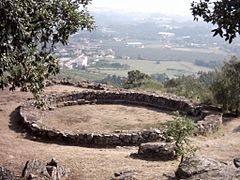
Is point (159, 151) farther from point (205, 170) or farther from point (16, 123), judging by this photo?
point (16, 123)

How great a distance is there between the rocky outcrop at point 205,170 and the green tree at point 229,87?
44.8 ft

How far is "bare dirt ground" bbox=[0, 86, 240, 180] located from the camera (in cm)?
1488

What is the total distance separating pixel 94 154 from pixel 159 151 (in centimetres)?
274

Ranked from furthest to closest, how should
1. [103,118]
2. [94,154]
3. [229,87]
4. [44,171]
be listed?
1. [229,87]
2. [103,118]
3. [94,154]
4. [44,171]

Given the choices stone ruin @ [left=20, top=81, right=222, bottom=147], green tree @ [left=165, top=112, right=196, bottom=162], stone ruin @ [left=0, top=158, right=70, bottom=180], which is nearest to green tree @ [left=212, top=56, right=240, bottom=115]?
stone ruin @ [left=20, top=81, right=222, bottom=147]

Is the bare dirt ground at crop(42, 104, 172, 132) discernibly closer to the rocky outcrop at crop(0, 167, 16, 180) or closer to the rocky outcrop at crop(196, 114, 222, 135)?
the rocky outcrop at crop(196, 114, 222, 135)

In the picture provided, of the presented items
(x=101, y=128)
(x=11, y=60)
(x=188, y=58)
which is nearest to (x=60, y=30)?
(x=11, y=60)

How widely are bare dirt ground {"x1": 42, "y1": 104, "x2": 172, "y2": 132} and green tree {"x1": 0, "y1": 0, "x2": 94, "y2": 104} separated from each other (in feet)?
32.3

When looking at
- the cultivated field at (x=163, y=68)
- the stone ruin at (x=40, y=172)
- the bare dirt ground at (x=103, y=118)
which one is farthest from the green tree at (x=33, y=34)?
the cultivated field at (x=163, y=68)

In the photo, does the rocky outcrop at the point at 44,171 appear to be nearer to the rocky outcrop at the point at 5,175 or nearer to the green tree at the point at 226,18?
the rocky outcrop at the point at 5,175

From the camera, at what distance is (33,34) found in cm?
1227

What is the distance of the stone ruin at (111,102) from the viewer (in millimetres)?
19844

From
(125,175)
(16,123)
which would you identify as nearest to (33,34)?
(125,175)

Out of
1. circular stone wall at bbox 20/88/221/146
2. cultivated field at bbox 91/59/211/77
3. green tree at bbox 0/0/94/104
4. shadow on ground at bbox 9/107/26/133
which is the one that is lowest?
cultivated field at bbox 91/59/211/77
